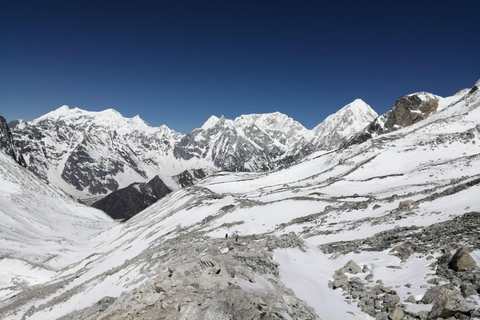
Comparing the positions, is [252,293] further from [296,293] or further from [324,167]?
[324,167]

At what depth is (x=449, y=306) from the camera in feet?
27.8

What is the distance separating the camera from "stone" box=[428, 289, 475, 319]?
8.45 meters

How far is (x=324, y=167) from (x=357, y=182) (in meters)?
30.7

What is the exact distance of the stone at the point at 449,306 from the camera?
845 cm

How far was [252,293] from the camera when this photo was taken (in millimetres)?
10609

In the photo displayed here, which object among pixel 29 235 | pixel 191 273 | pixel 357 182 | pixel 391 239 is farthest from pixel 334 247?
pixel 29 235

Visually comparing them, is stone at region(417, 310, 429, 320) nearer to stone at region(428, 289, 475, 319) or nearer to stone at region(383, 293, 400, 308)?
stone at region(428, 289, 475, 319)

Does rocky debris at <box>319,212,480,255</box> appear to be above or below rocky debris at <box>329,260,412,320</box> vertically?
below

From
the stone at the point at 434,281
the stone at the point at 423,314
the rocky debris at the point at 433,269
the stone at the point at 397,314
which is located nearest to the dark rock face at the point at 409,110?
the rocky debris at the point at 433,269

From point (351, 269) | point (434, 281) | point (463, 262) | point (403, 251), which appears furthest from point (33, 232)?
point (463, 262)

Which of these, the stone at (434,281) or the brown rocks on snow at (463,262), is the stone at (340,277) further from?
the brown rocks on snow at (463,262)

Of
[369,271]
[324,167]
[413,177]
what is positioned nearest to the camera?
[369,271]

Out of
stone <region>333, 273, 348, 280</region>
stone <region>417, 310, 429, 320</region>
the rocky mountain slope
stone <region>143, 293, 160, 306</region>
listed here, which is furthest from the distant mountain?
stone <region>143, 293, 160, 306</region>

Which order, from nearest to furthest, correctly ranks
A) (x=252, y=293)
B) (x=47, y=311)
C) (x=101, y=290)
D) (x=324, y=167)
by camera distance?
(x=252, y=293)
(x=101, y=290)
(x=47, y=311)
(x=324, y=167)
